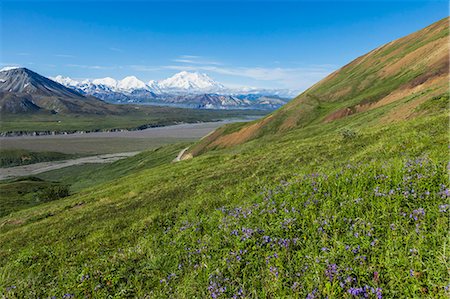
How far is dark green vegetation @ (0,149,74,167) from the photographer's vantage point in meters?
176

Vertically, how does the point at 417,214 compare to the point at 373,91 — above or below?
below

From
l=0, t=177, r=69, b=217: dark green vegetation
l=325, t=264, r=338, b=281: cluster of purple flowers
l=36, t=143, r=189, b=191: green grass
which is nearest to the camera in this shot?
l=325, t=264, r=338, b=281: cluster of purple flowers

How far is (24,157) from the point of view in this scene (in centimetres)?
18262

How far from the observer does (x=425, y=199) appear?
6.71m

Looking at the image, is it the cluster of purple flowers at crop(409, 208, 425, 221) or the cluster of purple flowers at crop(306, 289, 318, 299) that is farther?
the cluster of purple flowers at crop(409, 208, 425, 221)

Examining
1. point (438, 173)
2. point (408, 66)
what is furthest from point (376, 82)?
point (438, 173)

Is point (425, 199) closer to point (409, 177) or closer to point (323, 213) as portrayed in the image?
point (409, 177)

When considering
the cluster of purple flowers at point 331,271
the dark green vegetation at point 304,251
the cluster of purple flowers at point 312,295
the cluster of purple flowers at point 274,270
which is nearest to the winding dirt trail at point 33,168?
the dark green vegetation at point 304,251

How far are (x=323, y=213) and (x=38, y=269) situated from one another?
10.9m

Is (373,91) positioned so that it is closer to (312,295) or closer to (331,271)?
(331,271)

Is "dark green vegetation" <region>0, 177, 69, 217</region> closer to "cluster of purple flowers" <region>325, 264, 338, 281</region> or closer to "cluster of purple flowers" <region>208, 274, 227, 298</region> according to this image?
"cluster of purple flowers" <region>208, 274, 227, 298</region>

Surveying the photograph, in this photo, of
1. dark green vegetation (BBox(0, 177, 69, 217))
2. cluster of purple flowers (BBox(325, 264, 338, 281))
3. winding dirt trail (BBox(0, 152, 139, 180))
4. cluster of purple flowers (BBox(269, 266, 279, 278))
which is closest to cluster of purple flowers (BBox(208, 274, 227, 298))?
cluster of purple flowers (BBox(269, 266, 279, 278))

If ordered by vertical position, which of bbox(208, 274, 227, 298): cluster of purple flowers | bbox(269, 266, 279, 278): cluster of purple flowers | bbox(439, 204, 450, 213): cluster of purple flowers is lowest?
bbox(208, 274, 227, 298): cluster of purple flowers

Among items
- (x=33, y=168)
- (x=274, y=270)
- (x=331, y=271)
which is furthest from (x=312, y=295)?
(x=33, y=168)
